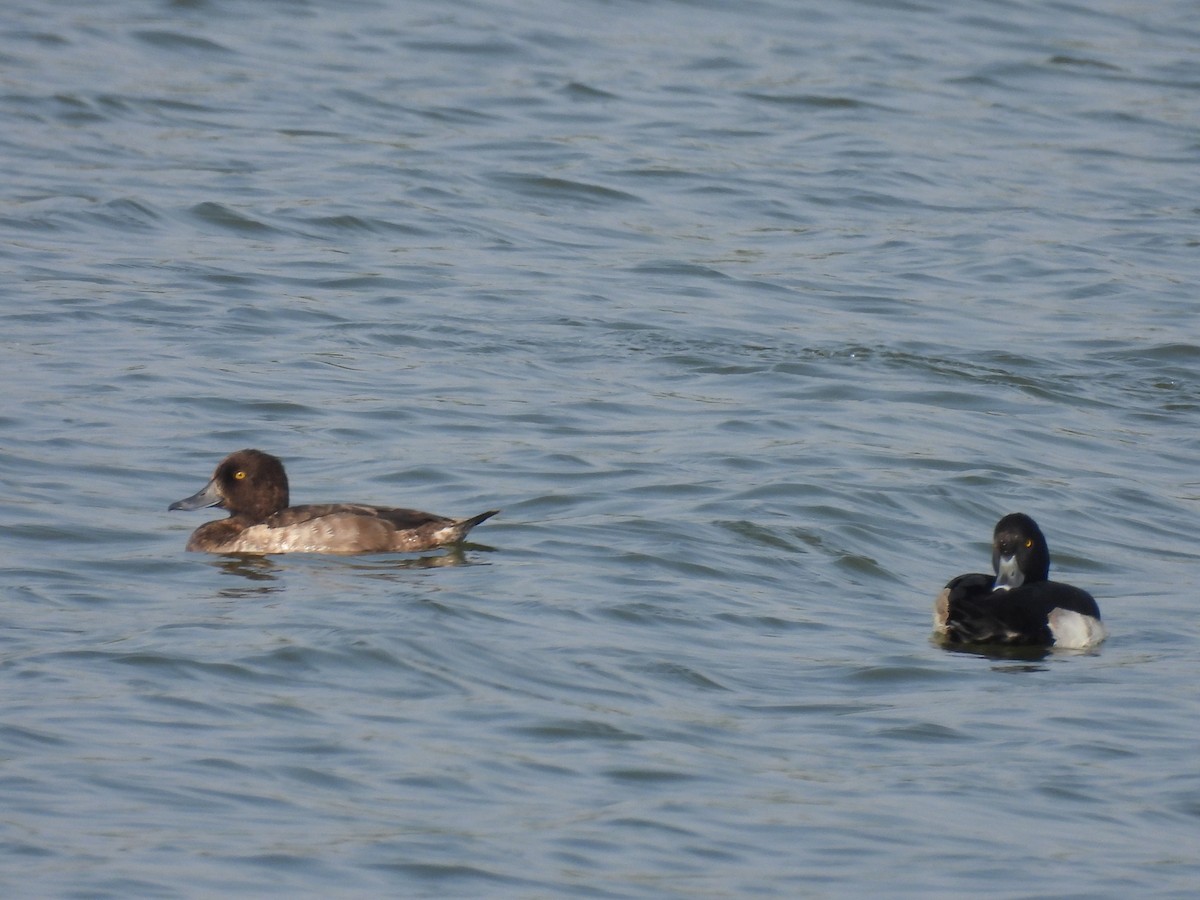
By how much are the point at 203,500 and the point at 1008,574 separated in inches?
144

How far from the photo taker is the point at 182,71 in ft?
68.7

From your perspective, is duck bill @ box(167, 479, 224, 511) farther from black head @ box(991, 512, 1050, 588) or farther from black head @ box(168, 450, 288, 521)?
black head @ box(991, 512, 1050, 588)

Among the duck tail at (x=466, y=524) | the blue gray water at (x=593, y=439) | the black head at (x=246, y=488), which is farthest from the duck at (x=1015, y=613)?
the black head at (x=246, y=488)

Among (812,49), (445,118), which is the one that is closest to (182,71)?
(445,118)

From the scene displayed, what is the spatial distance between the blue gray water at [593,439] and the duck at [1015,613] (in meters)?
0.17

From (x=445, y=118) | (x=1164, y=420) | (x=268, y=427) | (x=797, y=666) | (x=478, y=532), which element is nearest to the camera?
(x=797, y=666)

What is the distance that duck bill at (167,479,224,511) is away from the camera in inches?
389

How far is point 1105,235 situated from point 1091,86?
20.3 feet

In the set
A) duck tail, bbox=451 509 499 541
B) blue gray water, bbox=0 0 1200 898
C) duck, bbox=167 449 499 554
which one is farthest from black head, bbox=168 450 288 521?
duck tail, bbox=451 509 499 541

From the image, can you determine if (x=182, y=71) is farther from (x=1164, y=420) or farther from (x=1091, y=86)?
(x=1164, y=420)

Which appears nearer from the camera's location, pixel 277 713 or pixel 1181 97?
pixel 277 713

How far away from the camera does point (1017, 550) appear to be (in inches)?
365

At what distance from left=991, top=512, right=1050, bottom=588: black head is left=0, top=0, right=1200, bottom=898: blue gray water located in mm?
446

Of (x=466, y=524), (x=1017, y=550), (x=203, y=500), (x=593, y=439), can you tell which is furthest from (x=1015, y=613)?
(x=203, y=500)
